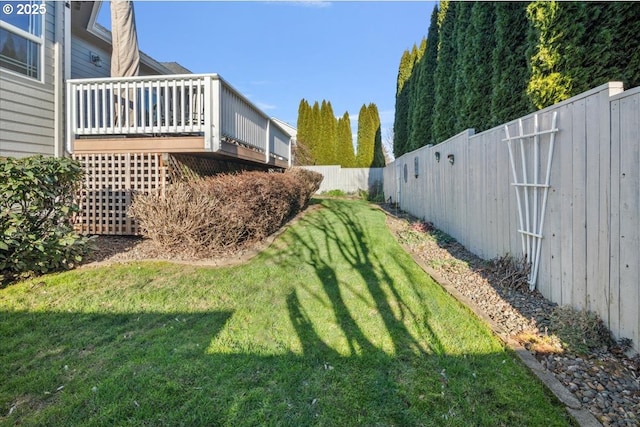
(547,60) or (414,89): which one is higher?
(414,89)

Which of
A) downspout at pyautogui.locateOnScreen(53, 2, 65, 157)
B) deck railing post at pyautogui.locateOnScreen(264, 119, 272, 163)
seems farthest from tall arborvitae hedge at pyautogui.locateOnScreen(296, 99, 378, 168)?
downspout at pyautogui.locateOnScreen(53, 2, 65, 157)

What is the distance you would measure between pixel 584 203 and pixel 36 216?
5.89 m

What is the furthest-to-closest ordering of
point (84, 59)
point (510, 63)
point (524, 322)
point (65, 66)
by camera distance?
point (84, 59), point (65, 66), point (510, 63), point (524, 322)

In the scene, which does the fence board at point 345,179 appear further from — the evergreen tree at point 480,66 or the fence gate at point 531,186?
the fence gate at point 531,186

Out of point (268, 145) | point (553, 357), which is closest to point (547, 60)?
point (553, 357)

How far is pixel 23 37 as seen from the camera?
241 inches

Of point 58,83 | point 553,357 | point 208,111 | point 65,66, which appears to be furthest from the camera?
point 65,66

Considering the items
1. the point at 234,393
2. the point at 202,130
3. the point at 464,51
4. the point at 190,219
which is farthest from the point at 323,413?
the point at 464,51

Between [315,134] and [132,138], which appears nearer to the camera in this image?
[132,138]

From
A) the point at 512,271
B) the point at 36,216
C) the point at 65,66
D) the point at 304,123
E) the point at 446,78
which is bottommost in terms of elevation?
the point at 512,271

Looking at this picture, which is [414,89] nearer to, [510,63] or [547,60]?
[510,63]

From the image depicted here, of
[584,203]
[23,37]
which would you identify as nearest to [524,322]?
[584,203]

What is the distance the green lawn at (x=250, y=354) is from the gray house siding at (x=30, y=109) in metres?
3.08

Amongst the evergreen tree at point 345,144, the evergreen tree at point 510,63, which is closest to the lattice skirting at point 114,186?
the evergreen tree at point 510,63
